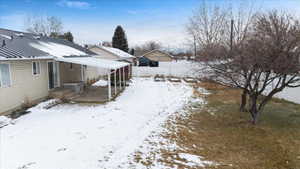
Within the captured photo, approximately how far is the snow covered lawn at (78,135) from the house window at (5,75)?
4.77ft

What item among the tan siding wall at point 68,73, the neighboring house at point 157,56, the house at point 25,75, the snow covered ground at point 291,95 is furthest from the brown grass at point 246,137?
the neighboring house at point 157,56

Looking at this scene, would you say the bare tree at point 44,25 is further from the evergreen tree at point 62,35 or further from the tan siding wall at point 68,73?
the tan siding wall at point 68,73

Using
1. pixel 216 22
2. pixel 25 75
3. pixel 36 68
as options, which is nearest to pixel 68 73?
pixel 36 68

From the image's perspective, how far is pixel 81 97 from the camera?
10.6 m

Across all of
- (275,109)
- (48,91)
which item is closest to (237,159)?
(275,109)

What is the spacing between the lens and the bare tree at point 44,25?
3044 centimetres

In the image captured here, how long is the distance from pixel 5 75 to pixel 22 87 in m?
1.07

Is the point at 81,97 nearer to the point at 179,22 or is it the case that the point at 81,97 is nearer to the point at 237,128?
the point at 237,128

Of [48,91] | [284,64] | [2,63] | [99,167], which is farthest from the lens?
[48,91]

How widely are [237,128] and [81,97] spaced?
8020 millimetres

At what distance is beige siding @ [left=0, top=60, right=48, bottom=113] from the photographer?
25.0 feet

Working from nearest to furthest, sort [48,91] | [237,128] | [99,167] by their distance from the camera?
1. [99,167]
2. [237,128]
3. [48,91]

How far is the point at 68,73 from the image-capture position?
1321 centimetres

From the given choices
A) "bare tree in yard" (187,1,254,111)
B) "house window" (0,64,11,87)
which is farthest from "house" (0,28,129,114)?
"bare tree in yard" (187,1,254,111)
